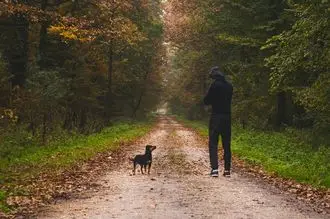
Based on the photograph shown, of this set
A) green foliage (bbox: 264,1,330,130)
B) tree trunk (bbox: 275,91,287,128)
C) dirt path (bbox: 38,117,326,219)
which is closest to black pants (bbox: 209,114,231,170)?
dirt path (bbox: 38,117,326,219)

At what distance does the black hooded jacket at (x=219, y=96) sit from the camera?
1163cm

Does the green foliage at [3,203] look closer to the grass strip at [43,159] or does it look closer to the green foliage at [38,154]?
the grass strip at [43,159]

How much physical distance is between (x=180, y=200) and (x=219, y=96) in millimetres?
3850

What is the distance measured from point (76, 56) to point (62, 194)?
1939 cm

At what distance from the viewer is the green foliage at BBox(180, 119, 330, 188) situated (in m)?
12.1

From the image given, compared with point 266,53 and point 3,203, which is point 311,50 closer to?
point 3,203

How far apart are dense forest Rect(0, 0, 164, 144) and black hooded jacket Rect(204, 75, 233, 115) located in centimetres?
698

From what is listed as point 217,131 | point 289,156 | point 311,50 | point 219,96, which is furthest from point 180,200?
point 289,156

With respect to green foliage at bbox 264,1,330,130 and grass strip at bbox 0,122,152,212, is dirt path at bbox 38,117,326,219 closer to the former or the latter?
grass strip at bbox 0,122,152,212

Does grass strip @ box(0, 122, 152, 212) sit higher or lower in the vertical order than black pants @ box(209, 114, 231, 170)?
lower

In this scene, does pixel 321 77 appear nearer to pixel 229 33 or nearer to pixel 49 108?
pixel 49 108

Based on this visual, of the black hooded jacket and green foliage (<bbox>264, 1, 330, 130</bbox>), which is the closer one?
the black hooded jacket

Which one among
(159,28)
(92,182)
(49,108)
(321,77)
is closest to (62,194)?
(92,182)

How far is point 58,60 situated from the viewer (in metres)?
27.6
